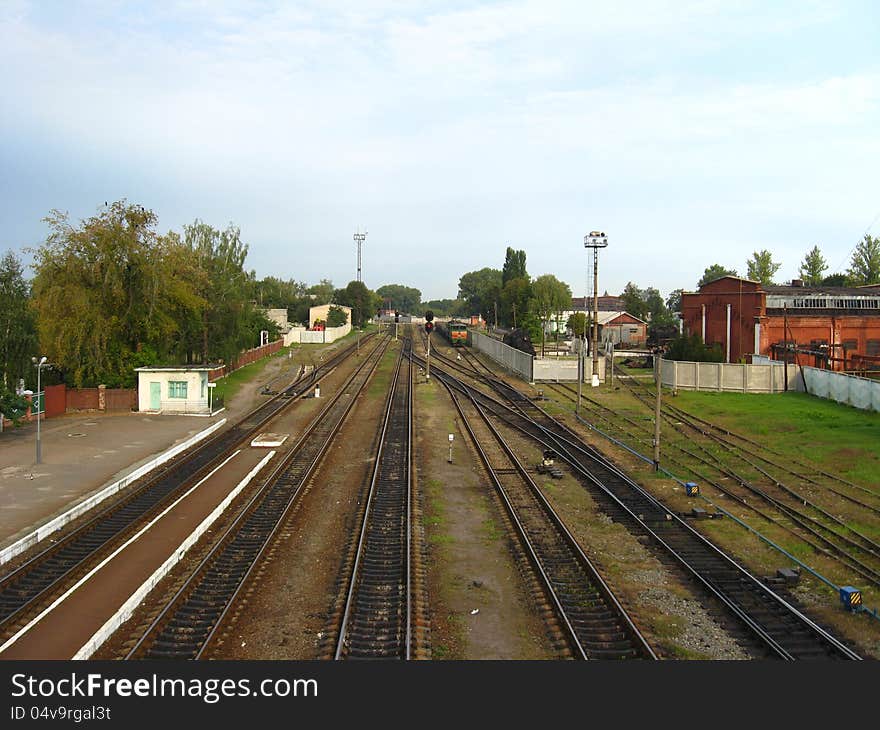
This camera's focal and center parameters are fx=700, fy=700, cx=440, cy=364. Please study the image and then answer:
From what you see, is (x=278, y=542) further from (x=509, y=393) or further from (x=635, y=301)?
(x=635, y=301)

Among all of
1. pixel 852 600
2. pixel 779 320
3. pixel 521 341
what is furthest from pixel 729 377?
pixel 852 600

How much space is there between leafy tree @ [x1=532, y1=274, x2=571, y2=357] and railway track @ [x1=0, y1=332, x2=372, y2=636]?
65745mm

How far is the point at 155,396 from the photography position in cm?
3697

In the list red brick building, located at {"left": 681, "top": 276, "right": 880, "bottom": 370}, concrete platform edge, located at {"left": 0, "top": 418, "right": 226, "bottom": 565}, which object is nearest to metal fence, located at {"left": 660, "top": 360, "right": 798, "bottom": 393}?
red brick building, located at {"left": 681, "top": 276, "right": 880, "bottom": 370}

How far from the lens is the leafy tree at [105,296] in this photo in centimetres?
3662

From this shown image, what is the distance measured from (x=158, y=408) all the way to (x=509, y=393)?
21.7m

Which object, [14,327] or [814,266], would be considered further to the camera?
[814,266]

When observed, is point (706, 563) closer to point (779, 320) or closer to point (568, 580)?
point (568, 580)

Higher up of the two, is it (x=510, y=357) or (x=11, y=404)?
(x=510, y=357)

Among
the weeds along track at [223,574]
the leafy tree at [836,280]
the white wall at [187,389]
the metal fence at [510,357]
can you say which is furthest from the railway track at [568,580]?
the leafy tree at [836,280]

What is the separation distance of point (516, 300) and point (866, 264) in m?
57.6

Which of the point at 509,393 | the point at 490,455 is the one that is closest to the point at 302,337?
the point at 509,393

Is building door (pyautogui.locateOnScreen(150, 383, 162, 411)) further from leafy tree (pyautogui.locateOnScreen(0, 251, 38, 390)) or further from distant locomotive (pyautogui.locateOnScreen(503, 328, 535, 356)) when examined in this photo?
distant locomotive (pyautogui.locateOnScreen(503, 328, 535, 356))

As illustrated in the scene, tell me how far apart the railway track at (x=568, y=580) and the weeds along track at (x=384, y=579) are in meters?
2.57
